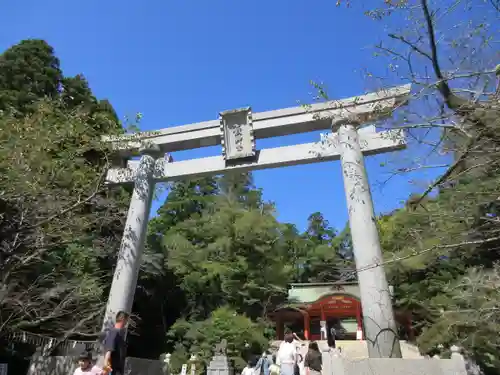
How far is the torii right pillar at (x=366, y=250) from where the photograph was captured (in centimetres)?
642

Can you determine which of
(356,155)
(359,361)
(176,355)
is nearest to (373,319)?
(359,361)

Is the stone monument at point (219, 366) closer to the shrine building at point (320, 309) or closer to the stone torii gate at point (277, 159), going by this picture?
the stone torii gate at point (277, 159)

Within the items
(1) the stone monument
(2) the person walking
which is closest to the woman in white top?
(2) the person walking

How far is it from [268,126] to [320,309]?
15382 mm

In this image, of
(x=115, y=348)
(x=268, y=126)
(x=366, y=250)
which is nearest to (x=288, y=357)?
(x=366, y=250)

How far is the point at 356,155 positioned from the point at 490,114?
393cm

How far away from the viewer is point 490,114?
153 inches

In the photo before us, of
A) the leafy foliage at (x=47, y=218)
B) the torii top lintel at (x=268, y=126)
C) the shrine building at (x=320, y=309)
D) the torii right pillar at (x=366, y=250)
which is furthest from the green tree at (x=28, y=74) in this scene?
the shrine building at (x=320, y=309)

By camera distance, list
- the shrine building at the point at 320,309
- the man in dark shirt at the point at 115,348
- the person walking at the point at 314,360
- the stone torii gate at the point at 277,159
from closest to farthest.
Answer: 1. the man in dark shirt at the point at 115,348
2. the person walking at the point at 314,360
3. the stone torii gate at the point at 277,159
4. the shrine building at the point at 320,309

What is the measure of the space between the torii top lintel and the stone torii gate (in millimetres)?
19

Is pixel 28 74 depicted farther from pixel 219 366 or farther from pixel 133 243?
pixel 219 366

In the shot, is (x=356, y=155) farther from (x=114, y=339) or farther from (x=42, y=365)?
(x=42, y=365)

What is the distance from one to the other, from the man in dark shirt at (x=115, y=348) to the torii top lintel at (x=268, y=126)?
17.0 ft

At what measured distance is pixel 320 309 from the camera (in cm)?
2145
